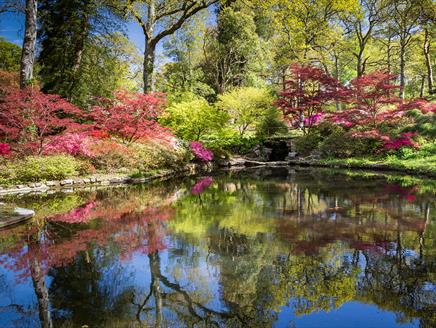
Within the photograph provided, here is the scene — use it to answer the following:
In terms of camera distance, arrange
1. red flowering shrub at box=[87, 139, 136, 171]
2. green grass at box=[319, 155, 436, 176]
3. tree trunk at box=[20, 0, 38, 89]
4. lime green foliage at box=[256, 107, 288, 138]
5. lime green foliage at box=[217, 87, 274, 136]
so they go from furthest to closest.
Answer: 1. lime green foliage at box=[256, 107, 288, 138]
2. lime green foliage at box=[217, 87, 274, 136]
3. green grass at box=[319, 155, 436, 176]
4. red flowering shrub at box=[87, 139, 136, 171]
5. tree trunk at box=[20, 0, 38, 89]

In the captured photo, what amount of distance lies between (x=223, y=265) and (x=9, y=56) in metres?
32.5

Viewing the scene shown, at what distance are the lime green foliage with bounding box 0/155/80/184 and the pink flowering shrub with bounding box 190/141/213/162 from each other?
6927 millimetres

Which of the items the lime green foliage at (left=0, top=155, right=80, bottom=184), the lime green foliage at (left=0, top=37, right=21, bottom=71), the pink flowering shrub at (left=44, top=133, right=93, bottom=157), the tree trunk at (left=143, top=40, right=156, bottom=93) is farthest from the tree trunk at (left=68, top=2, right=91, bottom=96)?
the lime green foliage at (left=0, top=37, right=21, bottom=71)

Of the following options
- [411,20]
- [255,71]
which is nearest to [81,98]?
[255,71]

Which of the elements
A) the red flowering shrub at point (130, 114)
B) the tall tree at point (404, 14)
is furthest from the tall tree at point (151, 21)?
the tall tree at point (404, 14)

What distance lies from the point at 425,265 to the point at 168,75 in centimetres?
2820

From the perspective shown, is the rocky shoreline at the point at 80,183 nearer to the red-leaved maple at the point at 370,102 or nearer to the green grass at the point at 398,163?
the green grass at the point at 398,163

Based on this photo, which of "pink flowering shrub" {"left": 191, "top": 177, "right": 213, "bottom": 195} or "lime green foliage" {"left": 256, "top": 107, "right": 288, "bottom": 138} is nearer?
"pink flowering shrub" {"left": 191, "top": 177, "right": 213, "bottom": 195}

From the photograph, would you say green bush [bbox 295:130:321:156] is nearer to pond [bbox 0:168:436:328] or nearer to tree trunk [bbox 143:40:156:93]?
tree trunk [bbox 143:40:156:93]

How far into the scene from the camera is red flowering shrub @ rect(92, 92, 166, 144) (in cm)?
1463

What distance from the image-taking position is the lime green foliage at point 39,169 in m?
11.6

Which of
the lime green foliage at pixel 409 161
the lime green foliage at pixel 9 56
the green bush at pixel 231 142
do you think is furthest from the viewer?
the lime green foliage at pixel 9 56

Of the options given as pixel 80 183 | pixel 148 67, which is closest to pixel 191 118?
pixel 148 67

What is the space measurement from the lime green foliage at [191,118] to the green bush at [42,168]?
7076 millimetres
